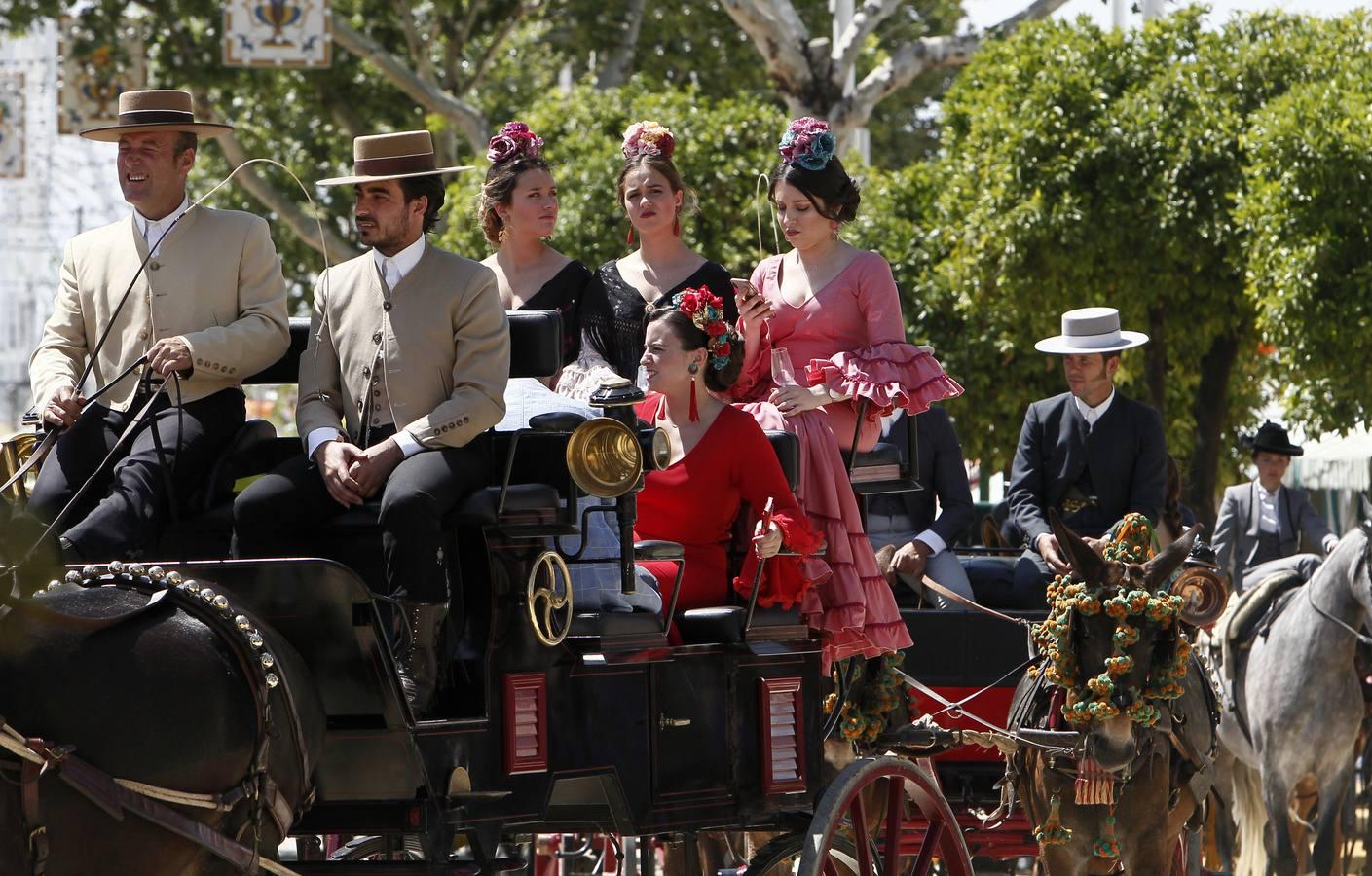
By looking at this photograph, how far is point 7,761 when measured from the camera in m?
3.92

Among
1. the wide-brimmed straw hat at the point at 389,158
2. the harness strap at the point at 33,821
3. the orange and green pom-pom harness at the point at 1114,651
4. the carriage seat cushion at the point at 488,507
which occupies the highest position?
the wide-brimmed straw hat at the point at 389,158

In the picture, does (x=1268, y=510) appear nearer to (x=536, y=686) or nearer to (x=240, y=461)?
(x=536, y=686)

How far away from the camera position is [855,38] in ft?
53.9

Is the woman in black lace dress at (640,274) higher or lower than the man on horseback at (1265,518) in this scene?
higher

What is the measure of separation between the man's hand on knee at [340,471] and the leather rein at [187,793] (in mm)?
642

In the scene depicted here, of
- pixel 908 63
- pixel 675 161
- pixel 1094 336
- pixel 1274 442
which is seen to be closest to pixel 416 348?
pixel 1094 336

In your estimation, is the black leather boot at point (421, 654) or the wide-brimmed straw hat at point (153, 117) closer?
the black leather boot at point (421, 654)

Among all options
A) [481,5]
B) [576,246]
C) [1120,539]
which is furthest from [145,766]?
[481,5]

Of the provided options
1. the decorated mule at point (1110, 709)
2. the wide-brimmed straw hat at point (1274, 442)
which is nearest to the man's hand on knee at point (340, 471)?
the decorated mule at point (1110, 709)

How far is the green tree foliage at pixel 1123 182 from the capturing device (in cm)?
1583

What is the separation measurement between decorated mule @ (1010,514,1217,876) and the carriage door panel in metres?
1.61

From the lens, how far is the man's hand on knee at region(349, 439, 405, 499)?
5023mm

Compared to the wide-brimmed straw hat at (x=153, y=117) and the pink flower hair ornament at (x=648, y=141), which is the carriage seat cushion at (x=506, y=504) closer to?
the wide-brimmed straw hat at (x=153, y=117)

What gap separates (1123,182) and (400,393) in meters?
11.5
